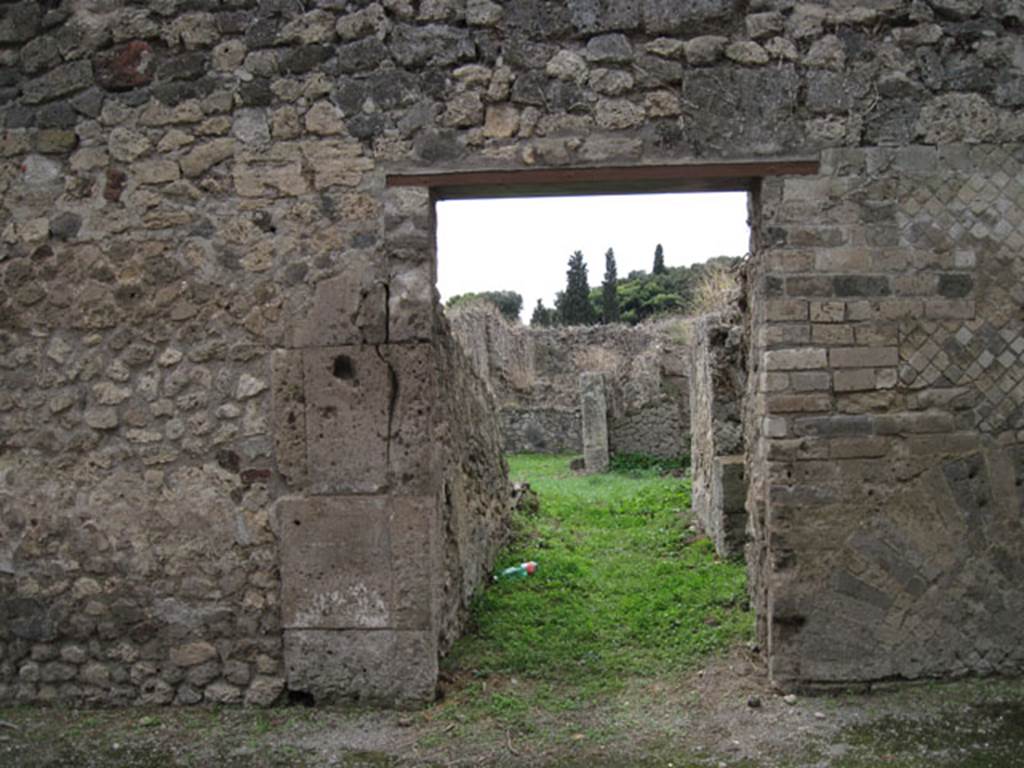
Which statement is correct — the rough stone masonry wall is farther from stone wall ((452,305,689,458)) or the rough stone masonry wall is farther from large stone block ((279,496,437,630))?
stone wall ((452,305,689,458))

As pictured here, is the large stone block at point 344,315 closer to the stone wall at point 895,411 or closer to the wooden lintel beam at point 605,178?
the wooden lintel beam at point 605,178

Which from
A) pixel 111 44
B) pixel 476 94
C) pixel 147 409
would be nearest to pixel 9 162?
pixel 111 44

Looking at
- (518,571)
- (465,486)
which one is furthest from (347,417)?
(518,571)

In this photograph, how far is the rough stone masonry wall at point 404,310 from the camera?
14.4ft

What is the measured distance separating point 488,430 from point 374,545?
295cm

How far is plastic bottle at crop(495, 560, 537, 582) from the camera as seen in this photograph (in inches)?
260

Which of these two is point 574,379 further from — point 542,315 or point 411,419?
point 411,419

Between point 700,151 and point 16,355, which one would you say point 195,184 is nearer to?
point 16,355

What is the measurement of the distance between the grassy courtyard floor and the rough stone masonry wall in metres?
0.19

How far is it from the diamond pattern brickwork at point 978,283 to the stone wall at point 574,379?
658 cm

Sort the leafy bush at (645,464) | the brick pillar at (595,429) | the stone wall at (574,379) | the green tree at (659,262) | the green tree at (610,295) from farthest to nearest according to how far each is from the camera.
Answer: the green tree at (659,262)
the green tree at (610,295)
the stone wall at (574,379)
the brick pillar at (595,429)
the leafy bush at (645,464)

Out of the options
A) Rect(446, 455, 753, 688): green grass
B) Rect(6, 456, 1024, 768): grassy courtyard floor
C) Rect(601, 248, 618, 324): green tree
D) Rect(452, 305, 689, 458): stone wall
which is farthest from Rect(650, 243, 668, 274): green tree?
Rect(6, 456, 1024, 768): grassy courtyard floor

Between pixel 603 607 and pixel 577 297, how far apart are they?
1074 inches

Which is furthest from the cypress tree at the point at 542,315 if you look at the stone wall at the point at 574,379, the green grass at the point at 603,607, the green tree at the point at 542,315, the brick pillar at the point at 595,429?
the green grass at the point at 603,607
